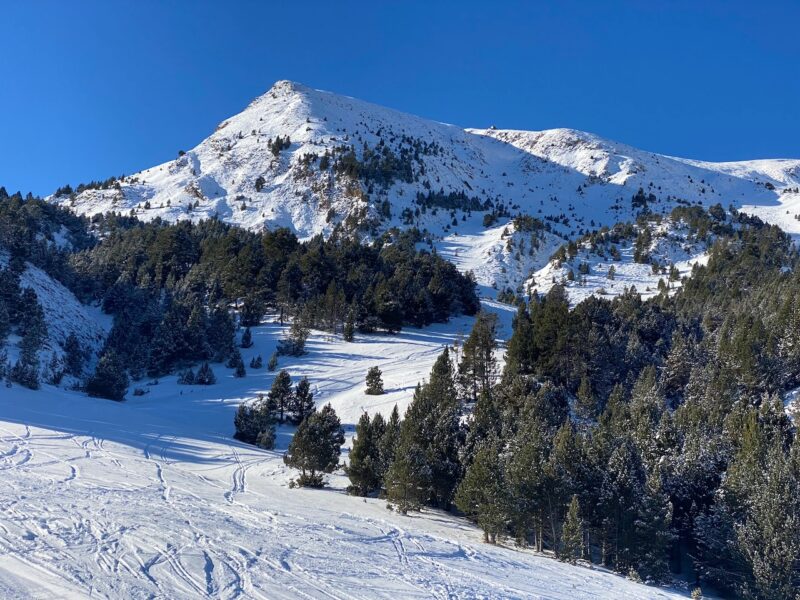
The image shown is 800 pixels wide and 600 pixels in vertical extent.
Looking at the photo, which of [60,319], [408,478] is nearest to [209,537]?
[408,478]

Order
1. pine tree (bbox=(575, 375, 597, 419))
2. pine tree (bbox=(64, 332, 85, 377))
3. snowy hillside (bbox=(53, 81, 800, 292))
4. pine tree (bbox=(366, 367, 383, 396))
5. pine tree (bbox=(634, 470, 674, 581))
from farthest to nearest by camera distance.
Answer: snowy hillside (bbox=(53, 81, 800, 292)) < pine tree (bbox=(64, 332, 85, 377)) < pine tree (bbox=(366, 367, 383, 396)) < pine tree (bbox=(575, 375, 597, 419)) < pine tree (bbox=(634, 470, 674, 581))

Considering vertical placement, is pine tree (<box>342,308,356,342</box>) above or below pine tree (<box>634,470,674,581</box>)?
above

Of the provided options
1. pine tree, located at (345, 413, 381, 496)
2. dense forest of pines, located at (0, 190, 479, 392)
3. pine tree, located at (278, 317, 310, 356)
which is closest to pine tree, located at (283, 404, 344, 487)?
pine tree, located at (345, 413, 381, 496)

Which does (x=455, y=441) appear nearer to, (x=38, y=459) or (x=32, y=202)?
(x=38, y=459)

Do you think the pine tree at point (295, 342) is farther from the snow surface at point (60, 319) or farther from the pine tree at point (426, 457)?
the pine tree at point (426, 457)

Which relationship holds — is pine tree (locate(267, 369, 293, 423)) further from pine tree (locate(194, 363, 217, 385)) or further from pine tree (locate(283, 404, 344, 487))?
pine tree (locate(194, 363, 217, 385))

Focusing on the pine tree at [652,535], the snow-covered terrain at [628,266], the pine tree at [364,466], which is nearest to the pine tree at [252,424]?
the pine tree at [364,466]

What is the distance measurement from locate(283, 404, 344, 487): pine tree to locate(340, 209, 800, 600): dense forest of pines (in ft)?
7.25

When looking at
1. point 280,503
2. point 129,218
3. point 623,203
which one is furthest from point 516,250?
point 280,503

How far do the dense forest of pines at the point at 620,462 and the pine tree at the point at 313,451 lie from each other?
7.25ft

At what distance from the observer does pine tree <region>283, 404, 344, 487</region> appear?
31.7 m

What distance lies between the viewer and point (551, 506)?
84.3 ft

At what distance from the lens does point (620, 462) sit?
87.1 ft

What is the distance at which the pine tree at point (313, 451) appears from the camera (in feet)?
104
